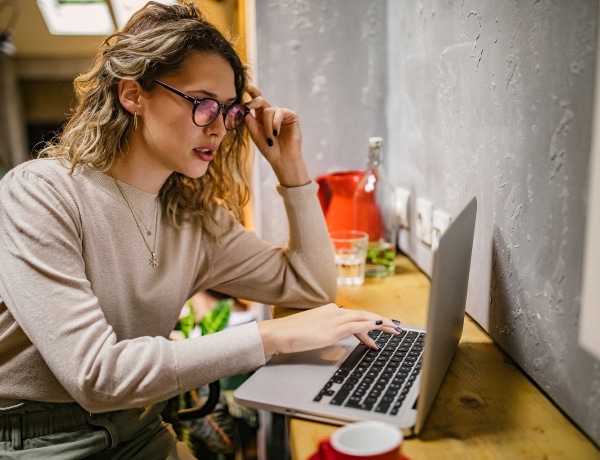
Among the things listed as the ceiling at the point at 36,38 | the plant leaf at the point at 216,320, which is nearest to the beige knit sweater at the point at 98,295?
the plant leaf at the point at 216,320

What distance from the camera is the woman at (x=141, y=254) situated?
940 millimetres

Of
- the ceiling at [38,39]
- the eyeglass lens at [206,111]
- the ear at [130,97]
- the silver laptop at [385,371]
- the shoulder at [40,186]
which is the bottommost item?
the silver laptop at [385,371]

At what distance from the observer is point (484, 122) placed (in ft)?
3.76

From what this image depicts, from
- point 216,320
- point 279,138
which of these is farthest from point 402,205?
point 216,320

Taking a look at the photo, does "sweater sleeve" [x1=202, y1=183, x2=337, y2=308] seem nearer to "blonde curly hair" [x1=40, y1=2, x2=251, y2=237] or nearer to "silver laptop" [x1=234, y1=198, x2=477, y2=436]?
"blonde curly hair" [x1=40, y1=2, x2=251, y2=237]

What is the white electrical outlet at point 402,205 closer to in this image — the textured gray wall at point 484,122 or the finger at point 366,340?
the textured gray wall at point 484,122

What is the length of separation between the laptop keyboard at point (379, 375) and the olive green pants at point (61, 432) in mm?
446

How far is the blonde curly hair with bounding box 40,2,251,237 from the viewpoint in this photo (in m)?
1.12

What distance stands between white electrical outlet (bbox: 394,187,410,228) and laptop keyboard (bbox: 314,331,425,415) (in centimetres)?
62

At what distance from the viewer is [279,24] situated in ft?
5.53

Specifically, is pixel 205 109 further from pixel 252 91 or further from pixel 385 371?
pixel 385 371

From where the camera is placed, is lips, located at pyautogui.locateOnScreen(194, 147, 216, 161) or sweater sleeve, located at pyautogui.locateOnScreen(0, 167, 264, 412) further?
lips, located at pyautogui.locateOnScreen(194, 147, 216, 161)

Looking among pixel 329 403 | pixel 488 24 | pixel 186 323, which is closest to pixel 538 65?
pixel 488 24

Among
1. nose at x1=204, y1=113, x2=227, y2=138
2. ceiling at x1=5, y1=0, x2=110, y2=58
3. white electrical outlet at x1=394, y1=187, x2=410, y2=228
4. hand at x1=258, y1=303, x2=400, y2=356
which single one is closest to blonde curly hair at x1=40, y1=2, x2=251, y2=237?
nose at x1=204, y1=113, x2=227, y2=138
